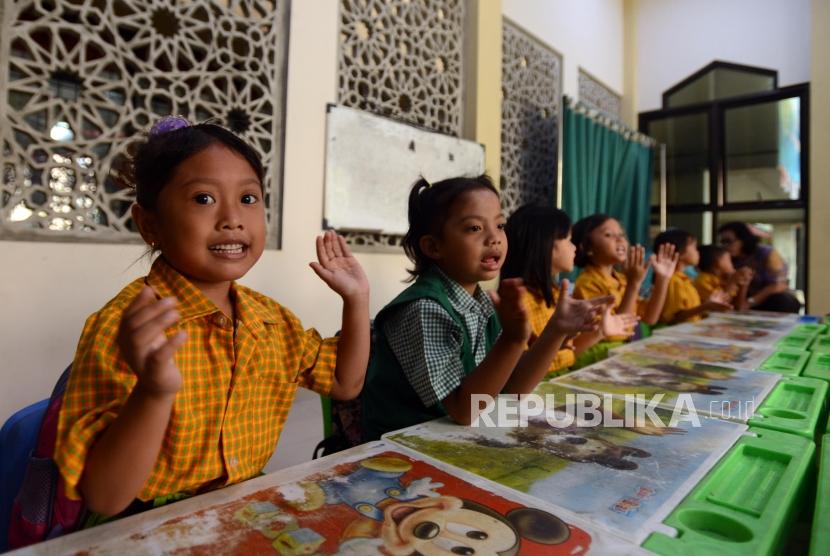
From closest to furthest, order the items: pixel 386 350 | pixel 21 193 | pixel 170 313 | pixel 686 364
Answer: pixel 170 313
pixel 386 350
pixel 686 364
pixel 21 193

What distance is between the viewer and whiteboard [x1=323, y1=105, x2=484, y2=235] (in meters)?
2.45

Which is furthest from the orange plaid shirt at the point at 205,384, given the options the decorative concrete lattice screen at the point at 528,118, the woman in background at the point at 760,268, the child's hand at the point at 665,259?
the woman in background at the point at 760,268

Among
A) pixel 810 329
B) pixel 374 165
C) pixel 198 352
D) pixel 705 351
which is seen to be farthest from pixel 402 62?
pixel 198 352

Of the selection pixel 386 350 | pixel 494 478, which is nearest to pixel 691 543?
pixel 494 478

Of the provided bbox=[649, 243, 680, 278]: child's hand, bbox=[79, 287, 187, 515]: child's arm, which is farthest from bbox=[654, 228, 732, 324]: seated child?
bbox=[79, 287, 187, 515]: child's arm

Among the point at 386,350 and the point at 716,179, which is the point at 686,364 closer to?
the point at 386,350

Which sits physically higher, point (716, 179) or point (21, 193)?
point (716, 179)

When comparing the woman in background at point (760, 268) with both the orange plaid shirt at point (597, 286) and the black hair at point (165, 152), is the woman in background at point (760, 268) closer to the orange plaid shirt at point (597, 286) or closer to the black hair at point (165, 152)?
the orange plaid shirt at point (597, 286)

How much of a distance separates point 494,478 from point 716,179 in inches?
204

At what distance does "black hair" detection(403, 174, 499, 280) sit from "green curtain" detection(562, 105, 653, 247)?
2.94m

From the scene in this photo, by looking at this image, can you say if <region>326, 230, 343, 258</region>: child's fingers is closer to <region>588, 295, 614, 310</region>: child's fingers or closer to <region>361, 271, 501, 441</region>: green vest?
<region>361, 271, 501, 441</region>: green vest

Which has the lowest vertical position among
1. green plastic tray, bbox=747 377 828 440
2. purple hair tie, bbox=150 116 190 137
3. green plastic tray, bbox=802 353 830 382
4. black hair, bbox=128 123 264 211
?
green plastic tray, bbox=747 377 828 440

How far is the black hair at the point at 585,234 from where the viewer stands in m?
2.08

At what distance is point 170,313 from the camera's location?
1.63ft
